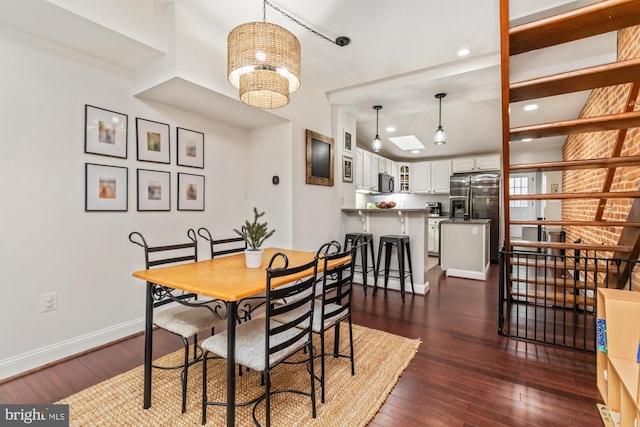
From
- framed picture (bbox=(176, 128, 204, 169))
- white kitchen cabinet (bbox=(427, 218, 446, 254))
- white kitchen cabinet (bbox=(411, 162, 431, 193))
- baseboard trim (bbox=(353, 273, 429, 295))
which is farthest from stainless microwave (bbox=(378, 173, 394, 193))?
framed picture (bbox=(176, 128, 204, 169))

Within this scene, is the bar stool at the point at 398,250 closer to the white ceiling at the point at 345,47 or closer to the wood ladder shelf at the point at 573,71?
the white ceiling at the point at 345,47

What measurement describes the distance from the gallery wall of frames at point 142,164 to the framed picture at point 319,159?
124cm

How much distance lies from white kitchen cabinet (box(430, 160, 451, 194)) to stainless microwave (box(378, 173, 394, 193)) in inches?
42.1

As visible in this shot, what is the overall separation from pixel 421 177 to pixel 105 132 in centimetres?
635

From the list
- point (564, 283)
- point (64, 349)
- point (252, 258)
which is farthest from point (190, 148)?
point (564, 283)

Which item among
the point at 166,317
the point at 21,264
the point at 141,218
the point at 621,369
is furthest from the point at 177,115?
the point at 621,369

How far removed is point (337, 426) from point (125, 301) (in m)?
2.15

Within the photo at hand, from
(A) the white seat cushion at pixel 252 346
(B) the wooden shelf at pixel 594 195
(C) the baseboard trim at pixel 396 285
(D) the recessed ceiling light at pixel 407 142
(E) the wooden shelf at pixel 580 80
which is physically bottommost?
(C) the baseboard trim at pixel 396 285

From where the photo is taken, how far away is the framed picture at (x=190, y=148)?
3035mm

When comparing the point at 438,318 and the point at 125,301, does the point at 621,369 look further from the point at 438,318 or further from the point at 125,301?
the point at 125,301

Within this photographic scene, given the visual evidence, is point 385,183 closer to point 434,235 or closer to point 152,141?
point 434,235

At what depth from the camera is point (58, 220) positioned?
223 cm

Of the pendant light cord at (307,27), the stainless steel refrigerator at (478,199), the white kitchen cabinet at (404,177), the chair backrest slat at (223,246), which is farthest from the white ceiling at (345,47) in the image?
the white kitchen cabinet at (404,177)

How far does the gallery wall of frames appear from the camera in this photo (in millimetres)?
2410
